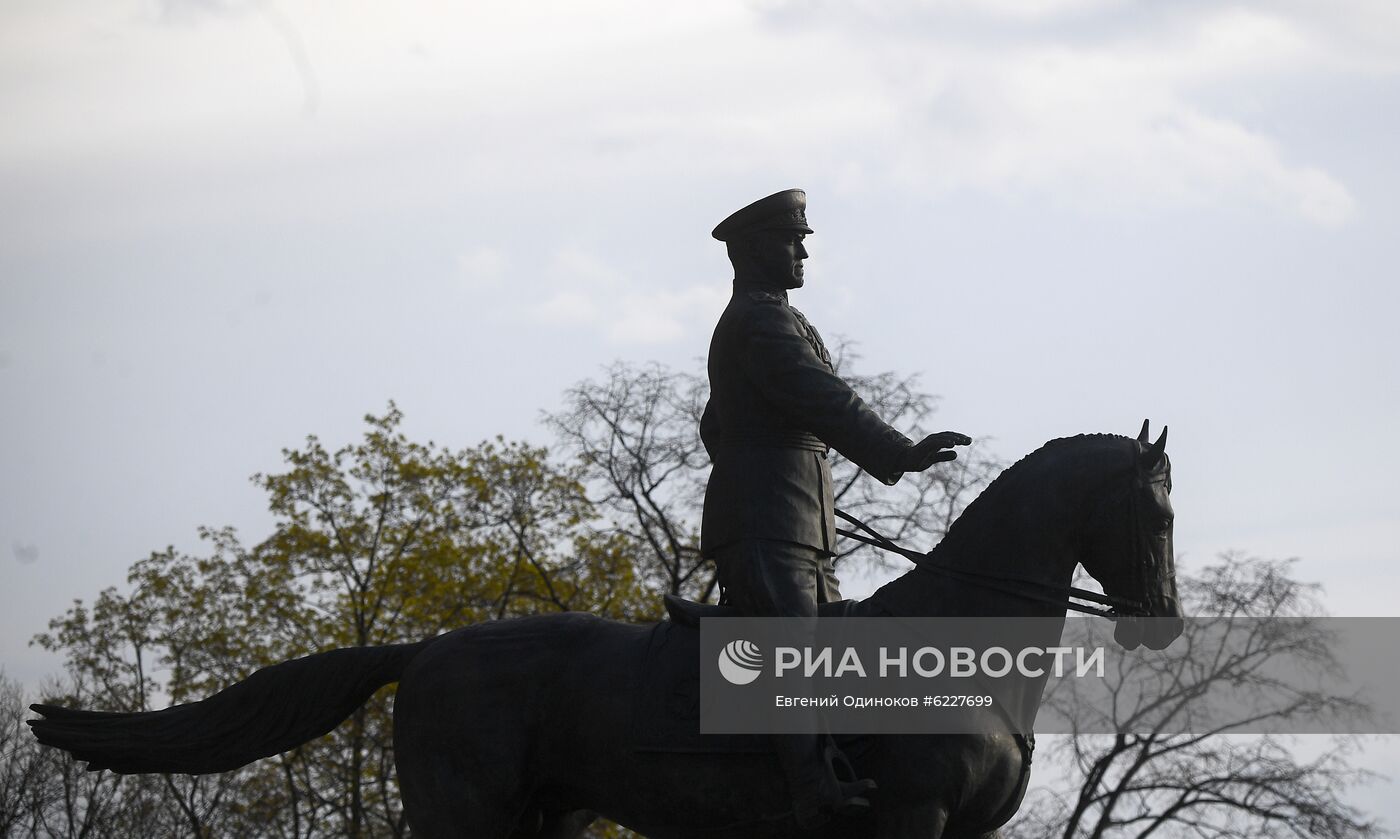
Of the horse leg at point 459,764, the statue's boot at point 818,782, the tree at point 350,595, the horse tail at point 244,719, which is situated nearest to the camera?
the statue's boot at point 818,782

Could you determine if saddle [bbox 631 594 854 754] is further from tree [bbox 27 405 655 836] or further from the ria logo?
tree [bbox 27 405 655 836]

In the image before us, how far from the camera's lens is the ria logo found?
7.79 metres

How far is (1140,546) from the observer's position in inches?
299

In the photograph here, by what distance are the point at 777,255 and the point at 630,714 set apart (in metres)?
2.10

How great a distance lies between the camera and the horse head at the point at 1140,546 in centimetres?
757

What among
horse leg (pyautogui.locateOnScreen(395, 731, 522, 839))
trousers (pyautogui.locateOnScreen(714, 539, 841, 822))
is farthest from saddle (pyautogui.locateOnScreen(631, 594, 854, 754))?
horse leg (pyautogui.locateOnScreen(395, 731, 522, 839))

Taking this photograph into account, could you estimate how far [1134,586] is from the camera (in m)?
7.60

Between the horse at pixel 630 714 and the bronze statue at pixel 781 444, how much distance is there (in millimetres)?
274

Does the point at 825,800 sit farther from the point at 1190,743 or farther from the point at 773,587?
→ the point at 1190,743

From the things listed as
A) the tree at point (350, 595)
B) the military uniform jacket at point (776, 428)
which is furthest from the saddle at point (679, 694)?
the tree at point (350, 595)

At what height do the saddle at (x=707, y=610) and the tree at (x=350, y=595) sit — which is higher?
the tree at (x=350, y=595)

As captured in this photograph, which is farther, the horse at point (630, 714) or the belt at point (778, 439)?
the belt at point (778, 439)

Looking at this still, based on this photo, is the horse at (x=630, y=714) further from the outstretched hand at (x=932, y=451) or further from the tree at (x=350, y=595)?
the tree at (x=350, y=595)

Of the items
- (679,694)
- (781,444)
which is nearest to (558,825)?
(679,694)
